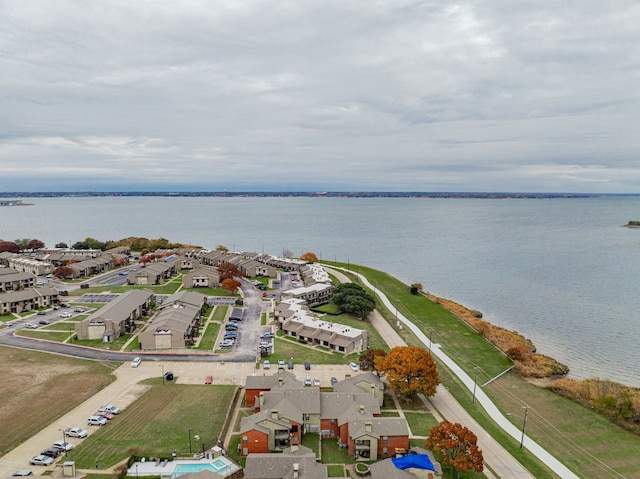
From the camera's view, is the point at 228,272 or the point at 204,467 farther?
the point at 228,272

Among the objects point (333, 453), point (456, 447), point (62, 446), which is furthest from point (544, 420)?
point (62, 446)

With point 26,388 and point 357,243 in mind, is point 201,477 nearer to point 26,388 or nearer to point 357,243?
point 26,388

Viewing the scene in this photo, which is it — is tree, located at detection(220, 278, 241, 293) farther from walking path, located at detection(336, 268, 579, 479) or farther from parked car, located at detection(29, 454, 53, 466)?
parked car, located at detection(29, 454, 53, 466)

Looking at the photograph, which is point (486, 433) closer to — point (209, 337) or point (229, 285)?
point (209, 337)

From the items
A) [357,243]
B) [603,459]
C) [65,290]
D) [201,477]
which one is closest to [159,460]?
[201,477]

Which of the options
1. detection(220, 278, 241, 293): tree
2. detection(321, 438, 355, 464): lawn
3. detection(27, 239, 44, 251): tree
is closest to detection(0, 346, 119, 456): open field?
detection(321, 438, 355, 464): lawn
